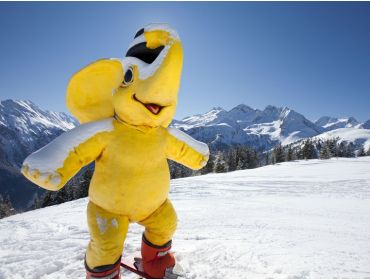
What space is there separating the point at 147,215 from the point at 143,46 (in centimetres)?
138

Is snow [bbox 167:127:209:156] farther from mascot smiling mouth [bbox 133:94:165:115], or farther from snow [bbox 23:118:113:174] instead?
snow [bbox 23:118:113:174]

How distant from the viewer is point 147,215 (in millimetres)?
2865

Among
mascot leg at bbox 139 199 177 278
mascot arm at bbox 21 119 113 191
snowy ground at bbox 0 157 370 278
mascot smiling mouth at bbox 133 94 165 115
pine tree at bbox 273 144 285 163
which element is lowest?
pine tree at bbox 273 144 285 163

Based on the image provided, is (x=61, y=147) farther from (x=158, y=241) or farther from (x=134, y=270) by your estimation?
(x=134, y=270)

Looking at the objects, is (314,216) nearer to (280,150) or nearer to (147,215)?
(147,215)

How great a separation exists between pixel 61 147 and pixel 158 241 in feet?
3.94

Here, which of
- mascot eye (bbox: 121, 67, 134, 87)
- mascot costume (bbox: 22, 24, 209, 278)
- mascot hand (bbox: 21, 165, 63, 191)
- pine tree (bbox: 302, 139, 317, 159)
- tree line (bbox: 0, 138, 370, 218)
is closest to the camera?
mascot hand (bbox: 21, 165, 63, 191)

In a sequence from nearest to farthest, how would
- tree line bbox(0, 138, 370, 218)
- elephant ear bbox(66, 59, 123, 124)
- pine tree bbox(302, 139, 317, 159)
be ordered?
elephant ear bbox(66, 59, 123, 124), tree line bbox(0, 138, 370, 218), pine tree bbox(302, 139, 317, 159)

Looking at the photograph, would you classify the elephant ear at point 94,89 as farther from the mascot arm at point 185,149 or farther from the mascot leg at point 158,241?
the mascot leg at point 158,241

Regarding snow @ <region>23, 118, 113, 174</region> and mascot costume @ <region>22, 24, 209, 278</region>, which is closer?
snow @ <region>23, 118, 113, 174</region>

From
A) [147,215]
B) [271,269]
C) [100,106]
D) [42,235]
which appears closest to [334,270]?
[271,269]

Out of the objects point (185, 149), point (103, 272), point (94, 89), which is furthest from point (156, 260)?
point (94, 89)

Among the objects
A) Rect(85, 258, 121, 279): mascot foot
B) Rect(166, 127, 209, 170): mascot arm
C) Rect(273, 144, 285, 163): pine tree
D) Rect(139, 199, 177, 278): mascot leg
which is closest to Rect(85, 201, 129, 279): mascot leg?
Rect(85, 258, 121, 279): mascot foot

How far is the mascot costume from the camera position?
8.19 feet
